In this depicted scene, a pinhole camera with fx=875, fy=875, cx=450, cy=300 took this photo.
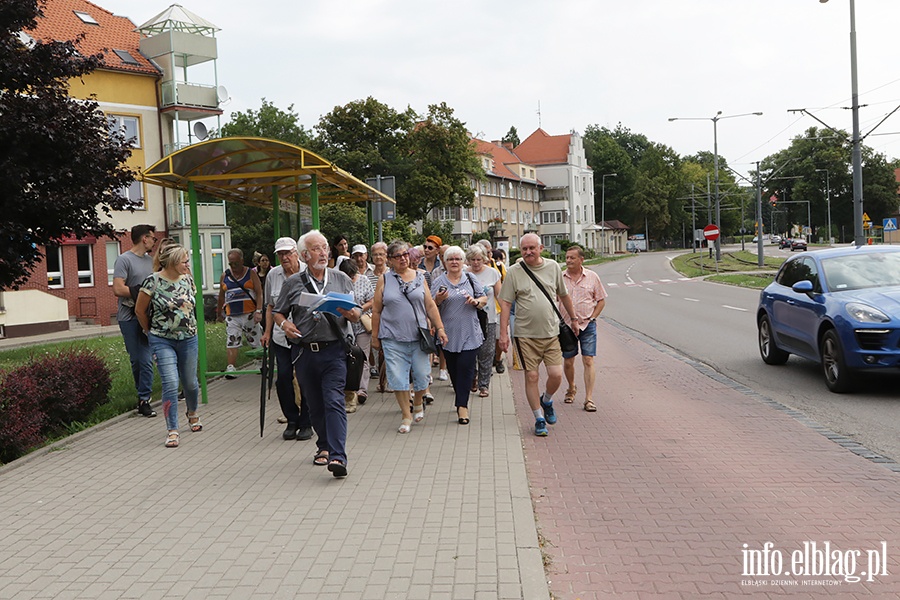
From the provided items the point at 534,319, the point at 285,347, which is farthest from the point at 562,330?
the point at 285,347

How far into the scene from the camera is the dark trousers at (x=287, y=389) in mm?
7719

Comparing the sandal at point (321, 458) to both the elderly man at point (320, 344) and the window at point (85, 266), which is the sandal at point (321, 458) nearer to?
the elderly man at point (320, 344)

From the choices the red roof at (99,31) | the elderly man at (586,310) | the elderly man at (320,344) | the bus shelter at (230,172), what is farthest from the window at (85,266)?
the elderly man at (320,344)

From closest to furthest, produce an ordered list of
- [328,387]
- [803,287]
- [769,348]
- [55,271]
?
[328,387] < [803,287] < [769,348] < [55,271]

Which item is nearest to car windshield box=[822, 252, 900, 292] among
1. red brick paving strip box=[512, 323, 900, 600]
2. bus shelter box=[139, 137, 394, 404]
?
red brick paving strip box=[512, 323, 900, 600]

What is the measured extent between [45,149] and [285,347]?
569 centimetres

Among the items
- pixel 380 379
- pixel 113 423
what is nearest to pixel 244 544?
pixel 113 423

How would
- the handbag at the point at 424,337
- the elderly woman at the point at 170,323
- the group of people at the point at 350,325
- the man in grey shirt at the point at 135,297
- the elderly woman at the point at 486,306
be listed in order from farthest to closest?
the elderly woman at the point at 486,306 < the man in grey shirt at the point at 135,297 < the handbag at the point at 424,337 < the elderly woman at the point at 170,323 < the group of people at the point at 350,325

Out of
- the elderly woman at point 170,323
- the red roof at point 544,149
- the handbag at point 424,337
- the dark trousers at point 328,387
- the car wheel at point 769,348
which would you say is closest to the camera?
the dark trousers at point 328,387

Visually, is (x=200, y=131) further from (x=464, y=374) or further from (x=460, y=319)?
(x=464, y=374)

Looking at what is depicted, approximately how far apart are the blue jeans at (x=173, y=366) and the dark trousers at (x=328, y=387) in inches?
70.4

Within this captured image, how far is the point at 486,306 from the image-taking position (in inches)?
381

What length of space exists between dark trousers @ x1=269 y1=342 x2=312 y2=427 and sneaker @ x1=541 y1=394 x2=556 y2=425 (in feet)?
7.14

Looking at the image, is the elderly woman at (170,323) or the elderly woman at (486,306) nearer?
the elderly woman at (170,323)
